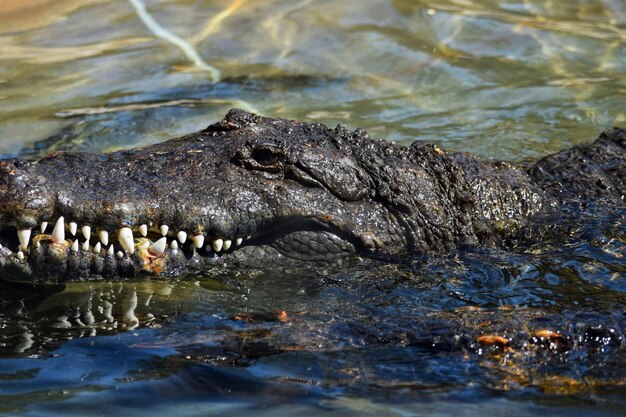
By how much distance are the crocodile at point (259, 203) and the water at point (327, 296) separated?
7.1 inches

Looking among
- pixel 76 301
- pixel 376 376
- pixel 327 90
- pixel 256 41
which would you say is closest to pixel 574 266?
pixel 376 376

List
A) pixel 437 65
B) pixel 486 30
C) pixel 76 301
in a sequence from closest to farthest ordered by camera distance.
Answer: pixel 76 301 < pixel 437 65 < pixel 486 30

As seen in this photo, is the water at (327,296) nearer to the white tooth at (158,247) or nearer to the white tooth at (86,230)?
the white tooth at (158,247)

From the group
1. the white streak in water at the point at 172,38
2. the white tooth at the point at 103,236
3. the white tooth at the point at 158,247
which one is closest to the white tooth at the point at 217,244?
Answer: the white tooth at the point at 158,247

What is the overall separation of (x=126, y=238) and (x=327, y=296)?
3.48 ft

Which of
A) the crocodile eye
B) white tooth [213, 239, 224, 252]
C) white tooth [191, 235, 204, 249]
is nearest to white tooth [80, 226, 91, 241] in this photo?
white tooth [191, 235, 204, 249]

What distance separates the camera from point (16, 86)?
9.35 metres

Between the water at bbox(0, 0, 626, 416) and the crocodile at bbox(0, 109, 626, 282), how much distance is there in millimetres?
181

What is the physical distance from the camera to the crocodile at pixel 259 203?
177 inches

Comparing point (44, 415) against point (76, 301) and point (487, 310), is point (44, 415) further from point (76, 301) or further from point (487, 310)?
point (487, 310)

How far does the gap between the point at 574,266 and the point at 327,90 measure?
462cm

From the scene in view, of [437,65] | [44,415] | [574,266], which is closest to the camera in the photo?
[44,415]

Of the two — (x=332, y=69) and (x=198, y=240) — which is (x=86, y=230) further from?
(x=332, y=69)

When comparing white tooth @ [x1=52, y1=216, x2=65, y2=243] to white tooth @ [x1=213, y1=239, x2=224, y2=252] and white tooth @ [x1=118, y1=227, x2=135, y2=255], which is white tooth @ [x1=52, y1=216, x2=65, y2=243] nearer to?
white tooth @ [x1=118, y1=227, x2=135, y2=255]
